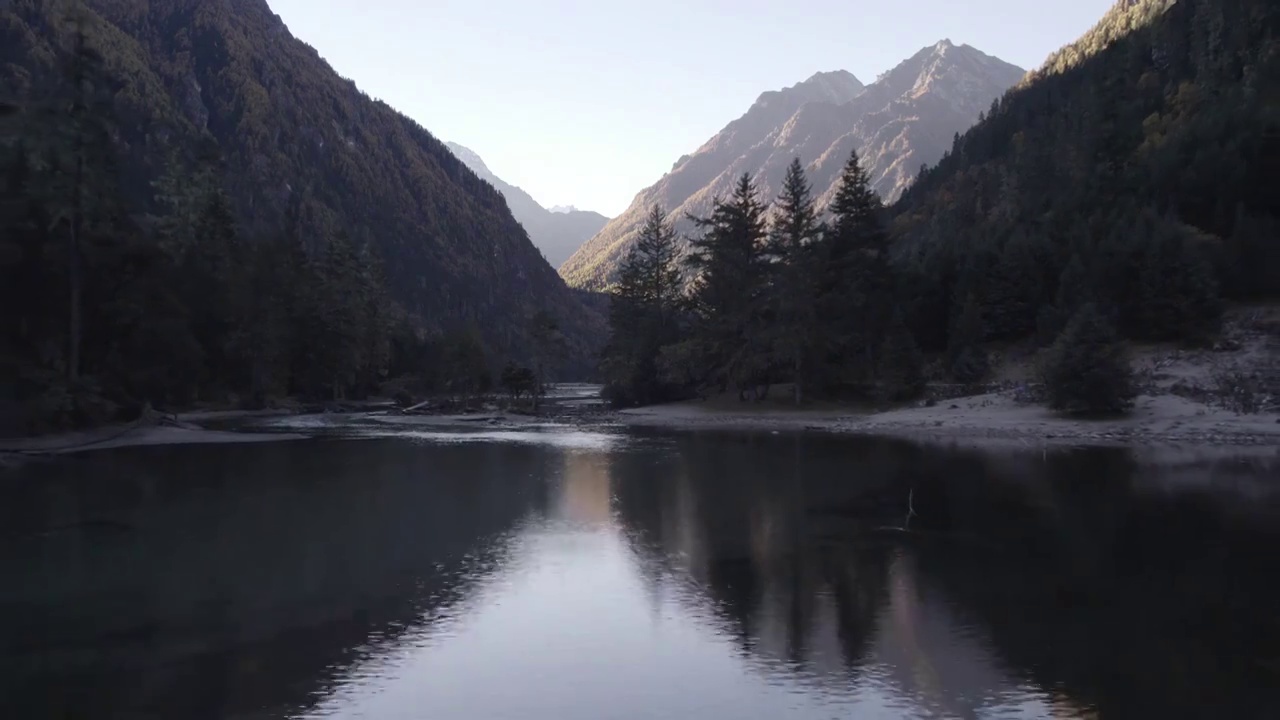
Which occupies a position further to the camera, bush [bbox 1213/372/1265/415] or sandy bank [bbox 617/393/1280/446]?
bush [bbox 1213/372/1265/415]

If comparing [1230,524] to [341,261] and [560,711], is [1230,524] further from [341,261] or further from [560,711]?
[341,261]

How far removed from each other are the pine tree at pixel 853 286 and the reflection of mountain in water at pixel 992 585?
115 feet

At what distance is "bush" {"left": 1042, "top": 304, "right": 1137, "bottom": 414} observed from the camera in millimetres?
45156

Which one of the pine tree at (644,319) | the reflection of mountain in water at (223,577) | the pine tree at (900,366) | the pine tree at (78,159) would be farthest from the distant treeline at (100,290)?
the pine tree at (900,366)

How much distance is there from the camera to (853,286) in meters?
65.8

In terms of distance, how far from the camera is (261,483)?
29312 mm

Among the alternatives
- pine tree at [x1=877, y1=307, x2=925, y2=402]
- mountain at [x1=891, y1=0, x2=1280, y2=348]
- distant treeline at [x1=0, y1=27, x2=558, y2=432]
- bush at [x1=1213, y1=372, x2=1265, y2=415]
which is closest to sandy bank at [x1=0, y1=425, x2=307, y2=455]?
distant treeline at [x1=0, y1=27, x2=558, y2=432]

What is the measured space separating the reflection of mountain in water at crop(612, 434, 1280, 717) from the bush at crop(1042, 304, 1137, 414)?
16084 mm

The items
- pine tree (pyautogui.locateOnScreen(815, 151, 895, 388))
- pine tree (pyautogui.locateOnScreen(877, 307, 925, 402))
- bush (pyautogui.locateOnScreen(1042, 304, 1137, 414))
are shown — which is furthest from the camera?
pine tree (pyautogui.locateOnScreen(815, 151, 895, 388))

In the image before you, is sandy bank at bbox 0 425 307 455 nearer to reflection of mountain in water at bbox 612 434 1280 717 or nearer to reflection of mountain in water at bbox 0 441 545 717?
reflection of mountain in water at bbox 0 441 545 717

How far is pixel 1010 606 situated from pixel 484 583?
921 centimetres

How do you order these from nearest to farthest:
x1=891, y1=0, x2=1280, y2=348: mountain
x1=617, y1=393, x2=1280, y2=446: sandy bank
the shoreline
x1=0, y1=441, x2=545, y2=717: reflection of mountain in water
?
1. x1=0, y1=441, x2=545, y2=717: reflection of mountain in water
2. the shoreline
3. x1=617, y1=393, x2=1280, y2=446: sandy bank
4. x1=891, y1=0, x2=1280, y2=348: mountain

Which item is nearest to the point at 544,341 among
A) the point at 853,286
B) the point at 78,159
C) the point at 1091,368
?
the point at 853,286

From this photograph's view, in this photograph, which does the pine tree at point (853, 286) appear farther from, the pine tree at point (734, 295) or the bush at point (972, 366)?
the bush at point (972, 366)
